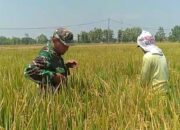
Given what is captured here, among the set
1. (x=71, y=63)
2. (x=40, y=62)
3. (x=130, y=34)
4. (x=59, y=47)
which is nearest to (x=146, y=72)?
(x=71, y=63)

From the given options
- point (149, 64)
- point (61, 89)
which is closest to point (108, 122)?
point (61, 89)

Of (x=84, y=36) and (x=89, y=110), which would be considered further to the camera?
(x=84, y=36)

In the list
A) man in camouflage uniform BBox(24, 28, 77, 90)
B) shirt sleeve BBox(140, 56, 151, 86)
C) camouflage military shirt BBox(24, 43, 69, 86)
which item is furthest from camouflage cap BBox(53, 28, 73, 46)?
shirt sleeve BBox(140, 56, 151, 86)

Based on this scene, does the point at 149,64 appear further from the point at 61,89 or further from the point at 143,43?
the point at 61,89

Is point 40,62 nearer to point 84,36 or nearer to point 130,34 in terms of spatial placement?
point 84,36

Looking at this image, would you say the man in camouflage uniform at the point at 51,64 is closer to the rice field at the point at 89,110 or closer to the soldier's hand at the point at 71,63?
the rice field at the point at 89,110

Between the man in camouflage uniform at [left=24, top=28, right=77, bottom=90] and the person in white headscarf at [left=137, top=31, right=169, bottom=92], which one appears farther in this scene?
the person in white headscarf at [left=137, top=31, right=169, bottom=92]

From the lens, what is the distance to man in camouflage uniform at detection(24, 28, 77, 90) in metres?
3.19

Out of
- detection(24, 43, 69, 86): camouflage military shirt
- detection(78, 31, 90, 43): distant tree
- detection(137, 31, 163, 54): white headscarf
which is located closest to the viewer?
detection(24, 43, 69, 86): camouflage military shirt

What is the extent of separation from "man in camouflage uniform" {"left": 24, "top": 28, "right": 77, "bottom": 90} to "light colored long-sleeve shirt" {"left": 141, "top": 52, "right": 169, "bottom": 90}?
1.02 m

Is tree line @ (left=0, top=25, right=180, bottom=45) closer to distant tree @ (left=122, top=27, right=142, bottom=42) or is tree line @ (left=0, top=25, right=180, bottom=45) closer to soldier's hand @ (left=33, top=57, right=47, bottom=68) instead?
distant tree @ (left=122, top=27, right=142, bottom=42)

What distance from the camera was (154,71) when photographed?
13.2 ft

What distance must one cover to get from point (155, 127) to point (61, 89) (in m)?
1.11

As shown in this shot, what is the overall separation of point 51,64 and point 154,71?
1.23m
